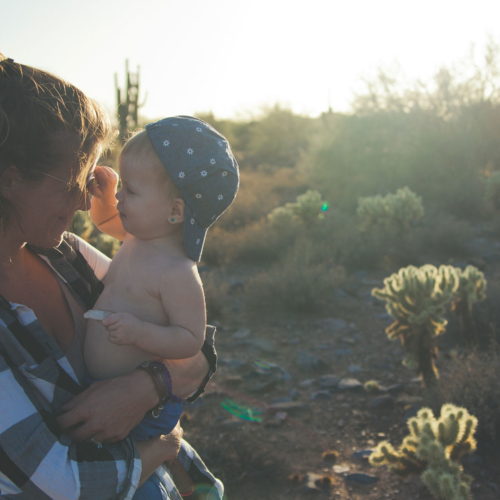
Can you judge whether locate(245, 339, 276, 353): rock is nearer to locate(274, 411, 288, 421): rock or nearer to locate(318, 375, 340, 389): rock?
locate(318, 375, 340, 389): rock

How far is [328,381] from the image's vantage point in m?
5.80

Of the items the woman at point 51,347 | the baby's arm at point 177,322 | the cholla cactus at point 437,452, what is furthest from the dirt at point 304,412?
the baby's arm at point 177,322

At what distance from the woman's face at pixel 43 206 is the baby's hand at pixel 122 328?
1.23ft

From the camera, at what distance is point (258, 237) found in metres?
12.0

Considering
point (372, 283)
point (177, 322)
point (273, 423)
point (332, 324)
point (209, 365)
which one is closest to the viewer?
point (177, 322)

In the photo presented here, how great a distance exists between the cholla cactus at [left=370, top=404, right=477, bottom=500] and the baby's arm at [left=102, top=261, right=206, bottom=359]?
2.65 m

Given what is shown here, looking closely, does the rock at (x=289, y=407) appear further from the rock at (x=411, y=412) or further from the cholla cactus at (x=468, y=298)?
the cholla cactus at (x=468, y=298)

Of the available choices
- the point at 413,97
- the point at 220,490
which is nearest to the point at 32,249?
the point at 220,490

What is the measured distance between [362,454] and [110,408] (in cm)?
340

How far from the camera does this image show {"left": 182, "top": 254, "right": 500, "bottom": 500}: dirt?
390 centimetres

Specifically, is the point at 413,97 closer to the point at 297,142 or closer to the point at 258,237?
the point at 258,237

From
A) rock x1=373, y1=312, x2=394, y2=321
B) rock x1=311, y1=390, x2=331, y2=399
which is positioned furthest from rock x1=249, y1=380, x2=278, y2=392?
rock x1=373, y1=312, x2=394, y2=321

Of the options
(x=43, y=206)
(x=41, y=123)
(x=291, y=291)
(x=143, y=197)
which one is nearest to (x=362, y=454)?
(x=143, y=197)

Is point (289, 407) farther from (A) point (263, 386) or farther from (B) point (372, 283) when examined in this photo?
(B) point (372, 283)
